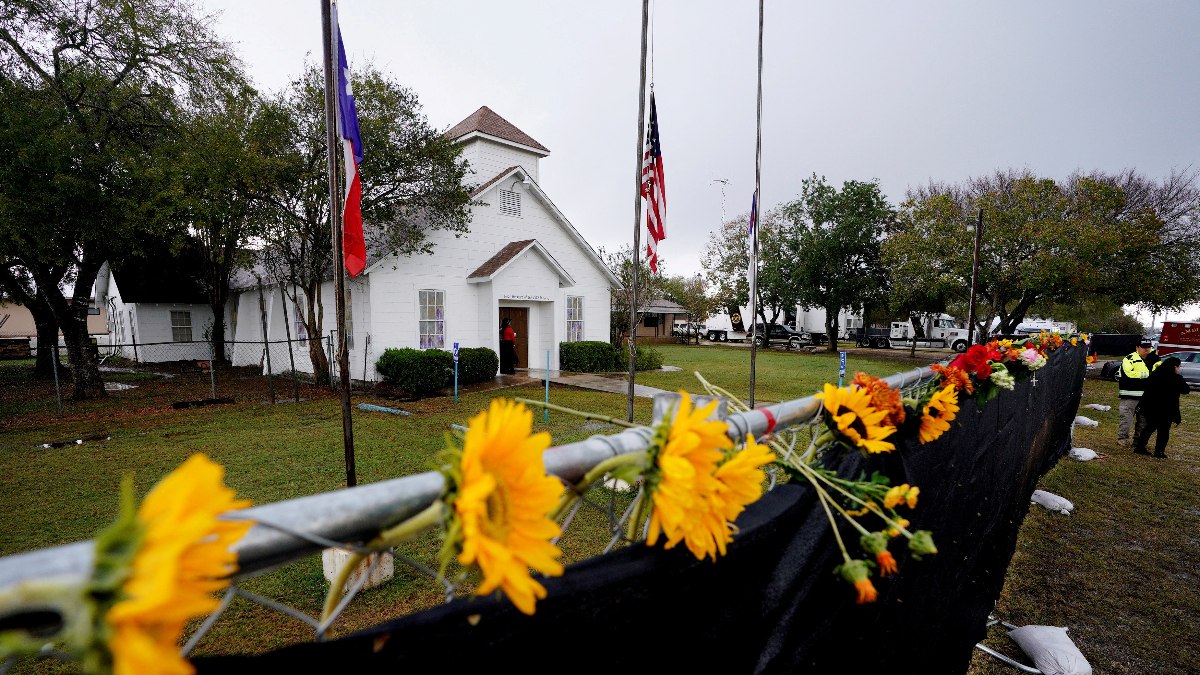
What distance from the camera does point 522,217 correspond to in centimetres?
1614

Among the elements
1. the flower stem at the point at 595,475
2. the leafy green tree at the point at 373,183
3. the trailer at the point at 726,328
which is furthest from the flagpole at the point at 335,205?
the trailer at the point at 726,328

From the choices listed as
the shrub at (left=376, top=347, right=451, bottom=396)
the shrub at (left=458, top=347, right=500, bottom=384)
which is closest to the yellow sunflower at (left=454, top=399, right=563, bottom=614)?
the shrub at (left=376, top=347, right=451, bottom=396)

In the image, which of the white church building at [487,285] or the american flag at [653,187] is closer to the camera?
the american flag at [653,187]


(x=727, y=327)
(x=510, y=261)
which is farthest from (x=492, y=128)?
(x=727, y=327)

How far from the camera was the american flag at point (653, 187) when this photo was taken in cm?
668

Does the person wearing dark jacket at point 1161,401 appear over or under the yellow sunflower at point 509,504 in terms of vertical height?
under

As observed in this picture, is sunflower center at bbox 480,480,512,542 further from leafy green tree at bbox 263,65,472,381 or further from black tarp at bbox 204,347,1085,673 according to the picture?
leafy green tree at bbox 263,65,472,381

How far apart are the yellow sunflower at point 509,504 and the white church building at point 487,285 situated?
1214 cm

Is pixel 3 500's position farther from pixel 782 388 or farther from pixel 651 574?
pixel 782 388

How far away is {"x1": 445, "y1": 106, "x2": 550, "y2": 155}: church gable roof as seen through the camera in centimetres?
1642

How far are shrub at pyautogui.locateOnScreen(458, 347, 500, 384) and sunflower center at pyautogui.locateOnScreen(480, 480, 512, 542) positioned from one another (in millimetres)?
12884

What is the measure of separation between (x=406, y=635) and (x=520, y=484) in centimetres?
23

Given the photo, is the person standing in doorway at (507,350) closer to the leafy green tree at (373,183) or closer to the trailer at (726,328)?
the leafy green tree at (373,183)

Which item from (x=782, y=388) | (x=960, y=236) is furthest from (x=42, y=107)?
(x=960, y=236)
